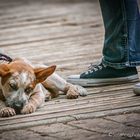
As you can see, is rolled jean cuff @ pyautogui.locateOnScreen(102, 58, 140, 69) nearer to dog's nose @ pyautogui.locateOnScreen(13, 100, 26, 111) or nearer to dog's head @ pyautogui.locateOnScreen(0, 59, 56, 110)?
dog's head @ pyautogui.locateOnScreen(0, 59, 56, 110)

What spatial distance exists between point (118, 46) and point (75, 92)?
0.59m

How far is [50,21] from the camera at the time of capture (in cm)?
973

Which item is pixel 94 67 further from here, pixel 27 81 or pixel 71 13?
pixel 71 13

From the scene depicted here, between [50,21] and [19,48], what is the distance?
91.6 inches

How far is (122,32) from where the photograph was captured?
5152 mm

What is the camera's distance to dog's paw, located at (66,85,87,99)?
4.87 meters

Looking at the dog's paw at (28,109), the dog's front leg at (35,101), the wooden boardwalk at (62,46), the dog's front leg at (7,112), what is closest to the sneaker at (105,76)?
the wooden boardwalk at (62,46)

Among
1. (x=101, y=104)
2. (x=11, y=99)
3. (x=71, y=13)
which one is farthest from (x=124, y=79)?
(x=71, y=13)

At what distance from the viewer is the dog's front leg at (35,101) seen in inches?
176

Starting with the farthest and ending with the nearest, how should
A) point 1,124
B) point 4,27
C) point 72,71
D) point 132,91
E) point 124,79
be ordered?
point 4,27, point 72,71, point 124,79, point 132,91, point 1,124

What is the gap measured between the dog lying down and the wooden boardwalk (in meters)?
0.07

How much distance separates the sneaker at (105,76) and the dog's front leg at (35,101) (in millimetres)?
512

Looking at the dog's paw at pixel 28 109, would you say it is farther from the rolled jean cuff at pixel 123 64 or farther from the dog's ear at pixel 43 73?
the rolled jean cuff at pixel 123 64

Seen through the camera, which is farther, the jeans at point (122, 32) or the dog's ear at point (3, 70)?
the jeans at point (122, 32)
